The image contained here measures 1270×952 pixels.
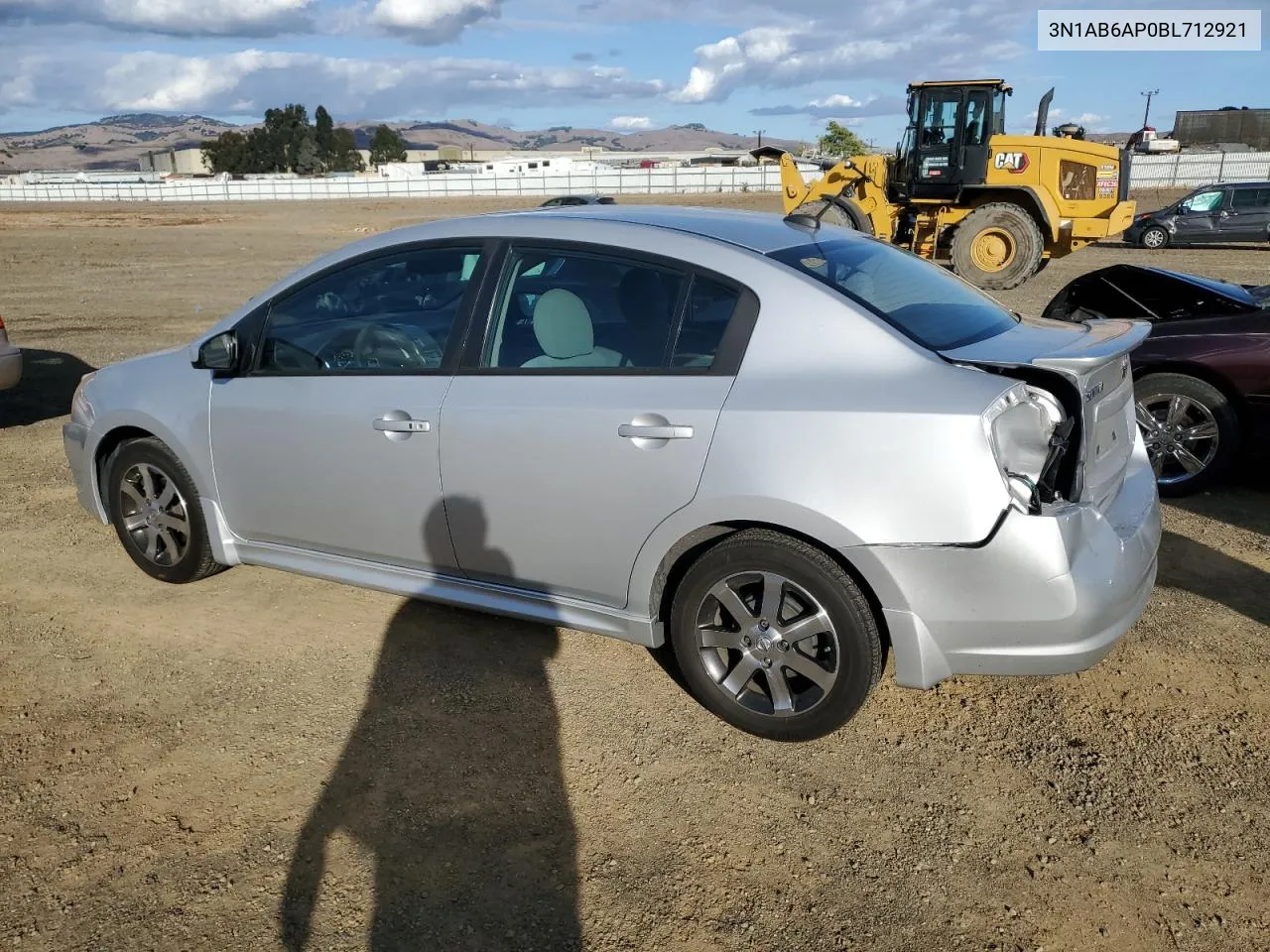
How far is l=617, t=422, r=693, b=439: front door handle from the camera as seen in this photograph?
10.4 feet

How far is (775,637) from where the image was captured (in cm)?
320

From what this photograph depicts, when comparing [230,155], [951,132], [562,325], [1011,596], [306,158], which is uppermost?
[230,155]

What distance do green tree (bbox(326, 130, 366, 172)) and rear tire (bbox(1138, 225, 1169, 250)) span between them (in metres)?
116

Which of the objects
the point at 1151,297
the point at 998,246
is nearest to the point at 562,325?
the point at 1151,297

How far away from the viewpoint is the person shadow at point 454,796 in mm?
2592

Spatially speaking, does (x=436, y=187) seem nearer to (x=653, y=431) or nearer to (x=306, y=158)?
Result: (x=653, y=431)

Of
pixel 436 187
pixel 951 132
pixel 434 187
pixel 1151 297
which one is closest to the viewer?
pixel 1151 297

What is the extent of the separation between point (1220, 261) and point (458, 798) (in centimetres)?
2035

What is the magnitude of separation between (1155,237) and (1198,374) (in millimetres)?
19197

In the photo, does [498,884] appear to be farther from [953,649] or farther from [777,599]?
[953,649]

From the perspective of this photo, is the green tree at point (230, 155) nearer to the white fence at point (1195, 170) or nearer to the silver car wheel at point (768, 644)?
the white fence at point (1195, 170)

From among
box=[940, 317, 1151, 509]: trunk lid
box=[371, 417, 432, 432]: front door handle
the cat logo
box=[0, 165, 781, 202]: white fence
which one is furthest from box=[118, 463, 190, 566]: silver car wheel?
box=[0, 165, 781, 202]: white fence

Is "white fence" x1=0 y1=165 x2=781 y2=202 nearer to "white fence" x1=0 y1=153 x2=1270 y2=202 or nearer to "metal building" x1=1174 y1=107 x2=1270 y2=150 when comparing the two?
"white fence" x1=0 y1=153 x2=1270 y2=202

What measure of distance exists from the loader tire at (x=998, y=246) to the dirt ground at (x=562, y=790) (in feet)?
41.6
